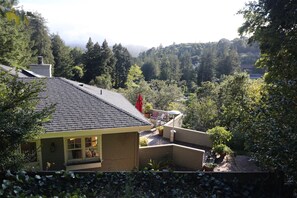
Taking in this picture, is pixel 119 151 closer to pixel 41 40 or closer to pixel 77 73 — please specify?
pixel 41 40

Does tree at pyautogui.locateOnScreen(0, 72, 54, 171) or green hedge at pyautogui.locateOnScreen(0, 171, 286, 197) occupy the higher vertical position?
tree at pyautogui.locateOnScreen(0, 72, 54, 171)


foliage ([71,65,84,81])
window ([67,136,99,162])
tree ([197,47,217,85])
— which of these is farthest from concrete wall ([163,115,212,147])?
tree ([197,47,217,85])

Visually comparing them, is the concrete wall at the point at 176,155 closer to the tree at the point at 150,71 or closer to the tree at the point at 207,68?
the tree at the point at 207,68

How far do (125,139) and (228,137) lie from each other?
5.79m

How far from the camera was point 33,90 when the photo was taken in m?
5.43

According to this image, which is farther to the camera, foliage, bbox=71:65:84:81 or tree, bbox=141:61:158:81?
tree, bbox=141:61:158:81

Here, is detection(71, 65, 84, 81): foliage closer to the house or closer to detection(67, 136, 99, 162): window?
the house

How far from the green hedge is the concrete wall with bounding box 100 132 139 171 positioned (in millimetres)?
4313

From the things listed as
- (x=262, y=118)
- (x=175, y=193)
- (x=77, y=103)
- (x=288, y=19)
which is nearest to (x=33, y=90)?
(x=77, y=103)

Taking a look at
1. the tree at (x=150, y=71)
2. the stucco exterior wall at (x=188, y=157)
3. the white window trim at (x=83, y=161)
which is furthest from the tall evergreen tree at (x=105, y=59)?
the white window trim at (x=83, y=161)

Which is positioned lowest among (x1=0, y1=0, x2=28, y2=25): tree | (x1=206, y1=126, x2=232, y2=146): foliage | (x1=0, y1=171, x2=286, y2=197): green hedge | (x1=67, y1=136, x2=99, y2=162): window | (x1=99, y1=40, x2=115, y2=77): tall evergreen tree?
(x1=206, y1=126, x2=232, y2=146): foliage

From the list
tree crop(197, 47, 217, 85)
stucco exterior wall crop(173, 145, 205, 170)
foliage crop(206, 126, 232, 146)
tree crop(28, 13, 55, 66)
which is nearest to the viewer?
stucco exterior wall crop(173, 145, 205, 170)

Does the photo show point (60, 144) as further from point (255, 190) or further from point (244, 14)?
point (244, 14)

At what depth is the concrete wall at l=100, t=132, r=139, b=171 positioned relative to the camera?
8099 millimetres
